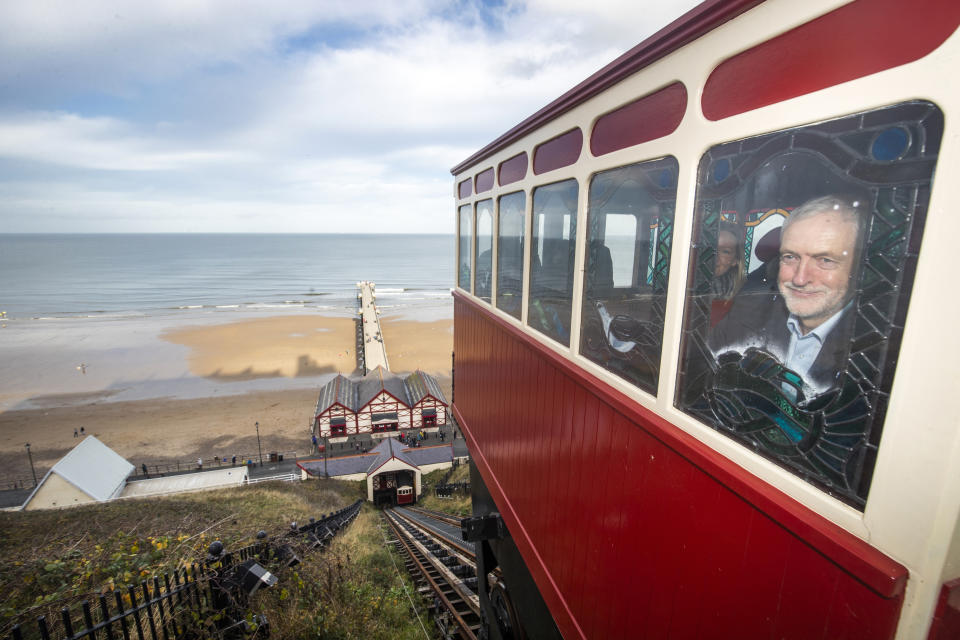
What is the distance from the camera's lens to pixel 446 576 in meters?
7.86

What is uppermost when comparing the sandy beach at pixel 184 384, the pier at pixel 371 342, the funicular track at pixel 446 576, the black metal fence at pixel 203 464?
the funicular track at pixel 446 576

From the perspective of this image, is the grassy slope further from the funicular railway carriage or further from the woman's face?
the woman's face

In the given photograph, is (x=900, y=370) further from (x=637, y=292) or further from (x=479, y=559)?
(x=479, y=559)

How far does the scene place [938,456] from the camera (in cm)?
105

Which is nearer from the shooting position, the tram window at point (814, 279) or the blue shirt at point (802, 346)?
the tram window at point (814, 279)

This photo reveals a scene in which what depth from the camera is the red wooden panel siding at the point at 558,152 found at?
9.09 feet

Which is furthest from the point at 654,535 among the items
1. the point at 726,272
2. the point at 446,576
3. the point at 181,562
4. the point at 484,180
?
the point at 446,576

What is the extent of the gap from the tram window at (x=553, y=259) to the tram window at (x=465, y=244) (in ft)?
6.89

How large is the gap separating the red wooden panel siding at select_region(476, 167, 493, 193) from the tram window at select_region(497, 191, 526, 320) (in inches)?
17.9

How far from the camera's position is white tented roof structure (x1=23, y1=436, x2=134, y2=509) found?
13.3m

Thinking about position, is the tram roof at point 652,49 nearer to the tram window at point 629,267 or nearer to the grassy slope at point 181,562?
the tram window at point 629,267

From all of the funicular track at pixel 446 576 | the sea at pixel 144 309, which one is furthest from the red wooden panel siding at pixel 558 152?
the sea at pixel 144 309

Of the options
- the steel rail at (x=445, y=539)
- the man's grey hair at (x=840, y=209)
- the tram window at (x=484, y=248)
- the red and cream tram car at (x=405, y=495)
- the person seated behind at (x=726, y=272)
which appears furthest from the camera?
the red and cream tram car at (x=405, y=495)

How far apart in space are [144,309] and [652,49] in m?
56.0
